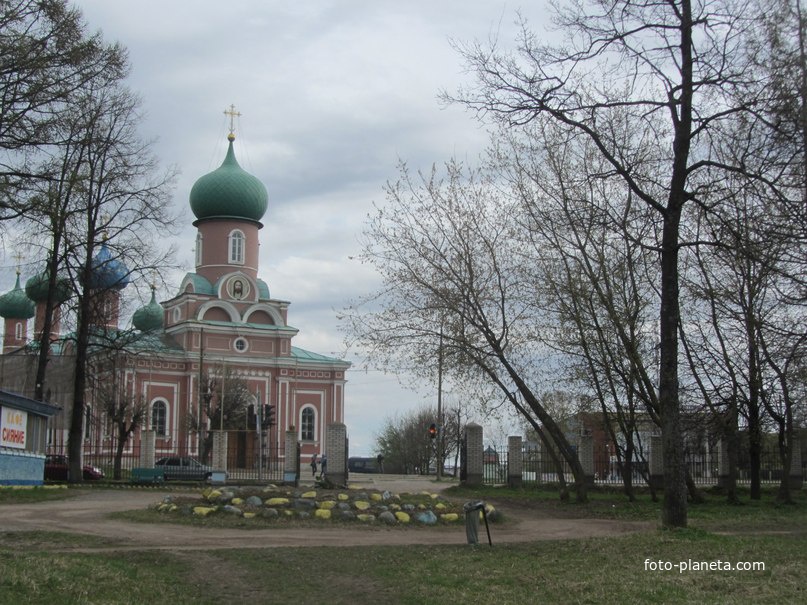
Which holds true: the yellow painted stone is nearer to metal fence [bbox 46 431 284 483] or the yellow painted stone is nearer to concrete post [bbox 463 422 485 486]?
concrete post [bbox 463 422 485 486]

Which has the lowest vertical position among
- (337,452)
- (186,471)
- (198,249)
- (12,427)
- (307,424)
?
(186,471)

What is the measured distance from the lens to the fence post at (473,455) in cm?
3059

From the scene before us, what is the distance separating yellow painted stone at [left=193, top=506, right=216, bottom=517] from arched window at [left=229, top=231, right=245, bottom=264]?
144 feet

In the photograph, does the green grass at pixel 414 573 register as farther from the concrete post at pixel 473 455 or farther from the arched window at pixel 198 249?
the arched window at pixel 198 249

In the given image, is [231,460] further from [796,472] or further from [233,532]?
[233,532]

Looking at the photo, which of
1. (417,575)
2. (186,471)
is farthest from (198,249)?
(417,575)

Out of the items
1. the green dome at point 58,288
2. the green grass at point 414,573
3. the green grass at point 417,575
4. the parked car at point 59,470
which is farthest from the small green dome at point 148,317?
the green grass at point 417,575

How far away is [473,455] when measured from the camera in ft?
102

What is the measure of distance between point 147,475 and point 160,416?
25.6 m

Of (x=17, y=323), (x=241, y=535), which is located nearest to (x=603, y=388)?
(x=241, y=535)

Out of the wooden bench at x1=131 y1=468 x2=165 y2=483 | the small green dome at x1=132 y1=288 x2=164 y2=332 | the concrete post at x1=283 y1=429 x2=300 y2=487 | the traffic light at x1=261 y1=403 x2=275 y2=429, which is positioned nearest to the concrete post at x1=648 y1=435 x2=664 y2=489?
the concrete post at x1=283 y1=429 x2=300 y2=487

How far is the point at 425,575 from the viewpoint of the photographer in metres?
11.2

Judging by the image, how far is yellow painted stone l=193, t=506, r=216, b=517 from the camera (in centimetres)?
1702

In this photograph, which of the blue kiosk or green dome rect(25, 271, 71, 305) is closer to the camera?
the blue kiosk
